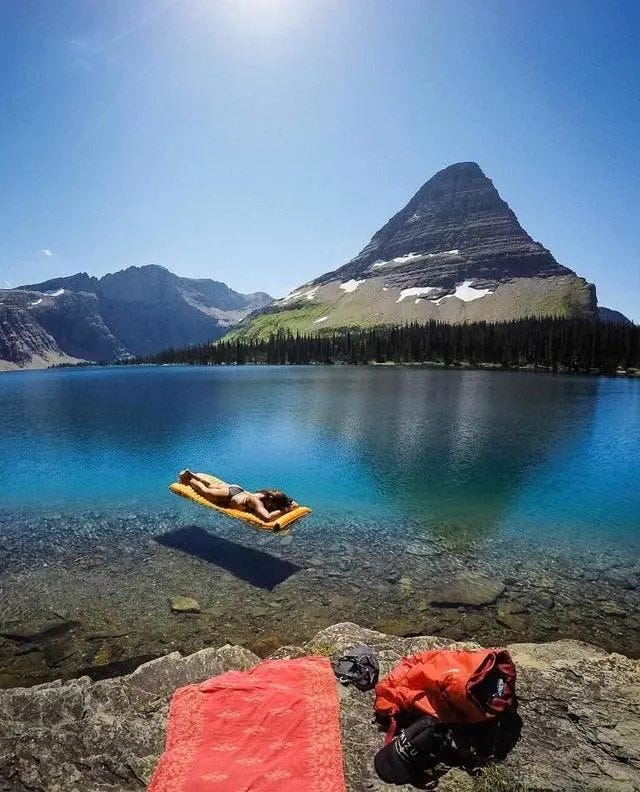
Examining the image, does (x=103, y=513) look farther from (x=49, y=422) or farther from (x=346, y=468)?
(x=49, y=422)

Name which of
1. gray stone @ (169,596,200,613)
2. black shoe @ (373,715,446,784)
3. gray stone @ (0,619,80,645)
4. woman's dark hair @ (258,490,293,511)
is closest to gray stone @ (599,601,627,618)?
black shoe @ (373,715,446,784)

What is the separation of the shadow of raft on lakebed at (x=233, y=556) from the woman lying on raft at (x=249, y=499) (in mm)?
1613

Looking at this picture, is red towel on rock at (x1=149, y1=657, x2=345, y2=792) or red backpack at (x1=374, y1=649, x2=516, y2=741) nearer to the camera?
red towel on rock at (x1=149, y1=657, x2=345, y2=792)

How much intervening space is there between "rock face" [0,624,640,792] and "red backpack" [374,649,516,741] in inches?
21.4

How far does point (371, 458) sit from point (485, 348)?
12269 cm

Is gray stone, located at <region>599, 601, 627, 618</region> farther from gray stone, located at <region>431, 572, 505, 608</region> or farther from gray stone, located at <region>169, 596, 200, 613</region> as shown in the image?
gray stone, located at <region>169, 596, 200, 613</region>

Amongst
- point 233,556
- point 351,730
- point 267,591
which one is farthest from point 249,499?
point 351,730

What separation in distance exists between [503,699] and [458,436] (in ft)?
106

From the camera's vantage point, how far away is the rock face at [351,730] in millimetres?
6160

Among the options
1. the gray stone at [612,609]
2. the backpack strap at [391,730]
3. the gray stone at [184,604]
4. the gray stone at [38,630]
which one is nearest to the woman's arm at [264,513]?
the gray stone at [184,604]

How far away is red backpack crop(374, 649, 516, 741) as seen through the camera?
21.7 ft

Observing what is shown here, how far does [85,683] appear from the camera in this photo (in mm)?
8578

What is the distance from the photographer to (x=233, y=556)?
1609 centimetres

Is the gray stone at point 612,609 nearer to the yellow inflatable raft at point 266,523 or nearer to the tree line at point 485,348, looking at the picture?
the yellow inflatable raft at point 266,523
